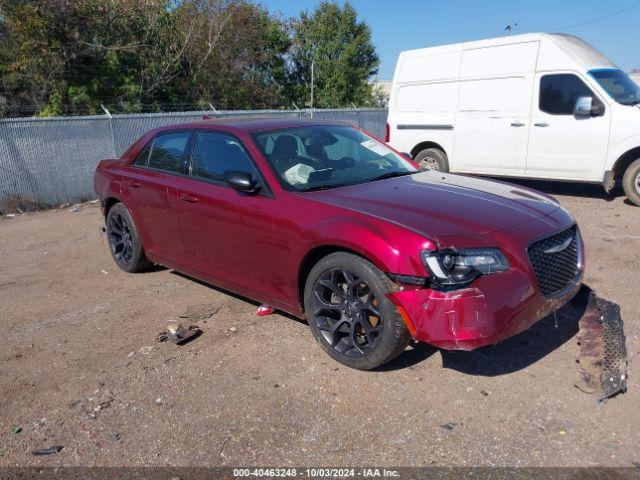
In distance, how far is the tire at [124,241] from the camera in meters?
5.70

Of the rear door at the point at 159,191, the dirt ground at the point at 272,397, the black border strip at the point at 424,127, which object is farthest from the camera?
the black border strip at the point at 424,127

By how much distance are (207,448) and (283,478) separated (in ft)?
1.61

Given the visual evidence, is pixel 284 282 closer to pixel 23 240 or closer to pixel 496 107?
pixel 23 240

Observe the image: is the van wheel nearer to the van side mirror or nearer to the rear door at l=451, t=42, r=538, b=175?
→ the rear door at l=451, t=42, r=538, b=175

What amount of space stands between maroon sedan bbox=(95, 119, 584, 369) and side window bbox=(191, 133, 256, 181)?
0.04ft

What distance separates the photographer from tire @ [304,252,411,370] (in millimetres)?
3361

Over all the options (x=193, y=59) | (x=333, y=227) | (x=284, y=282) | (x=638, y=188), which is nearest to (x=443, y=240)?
(x=333, y=227)

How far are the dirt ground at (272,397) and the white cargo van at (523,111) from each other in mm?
3824

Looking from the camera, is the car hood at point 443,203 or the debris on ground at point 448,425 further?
the car hood at point 443,203

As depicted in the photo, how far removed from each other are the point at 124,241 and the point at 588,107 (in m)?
6.68

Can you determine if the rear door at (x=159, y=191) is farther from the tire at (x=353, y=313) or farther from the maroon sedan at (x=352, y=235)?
the tire at (x=353, y=313)

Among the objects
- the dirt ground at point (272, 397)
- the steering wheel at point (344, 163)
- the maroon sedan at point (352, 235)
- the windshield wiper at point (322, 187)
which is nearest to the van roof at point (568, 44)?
the dirt ground at point (272, 397)

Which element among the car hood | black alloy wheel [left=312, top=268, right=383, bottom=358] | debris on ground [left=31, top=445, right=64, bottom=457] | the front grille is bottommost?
debris on ground [left=31, top=445, right=64, bottom=457]

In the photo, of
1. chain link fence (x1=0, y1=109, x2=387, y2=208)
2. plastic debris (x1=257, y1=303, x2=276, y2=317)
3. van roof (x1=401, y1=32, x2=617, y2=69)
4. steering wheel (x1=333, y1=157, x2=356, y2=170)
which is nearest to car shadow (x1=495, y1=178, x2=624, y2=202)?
van roof (x1=401, y1=32, x2=617, y2=69)
